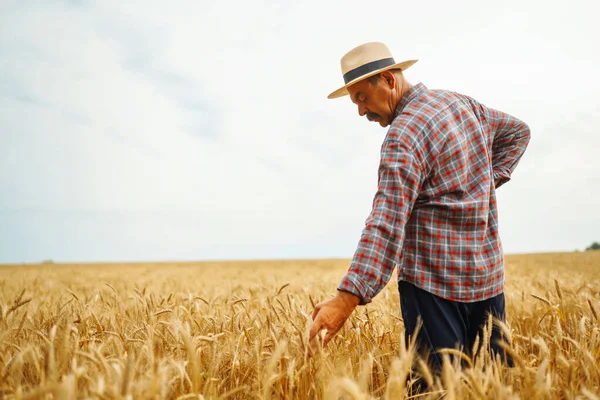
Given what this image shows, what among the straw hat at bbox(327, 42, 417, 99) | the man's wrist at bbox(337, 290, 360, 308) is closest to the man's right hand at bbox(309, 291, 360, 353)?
the man's wrist at bbox(337, 290, 360, 308)

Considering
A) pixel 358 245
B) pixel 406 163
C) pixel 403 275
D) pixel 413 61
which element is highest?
pixel 413 61

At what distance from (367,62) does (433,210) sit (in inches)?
37.4

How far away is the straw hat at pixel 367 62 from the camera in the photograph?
2490 mm

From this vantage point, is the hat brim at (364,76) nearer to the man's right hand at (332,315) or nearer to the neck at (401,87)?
the neck at (401,87)

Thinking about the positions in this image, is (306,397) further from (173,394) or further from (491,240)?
(491,240)

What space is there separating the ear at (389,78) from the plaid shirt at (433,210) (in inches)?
4.4

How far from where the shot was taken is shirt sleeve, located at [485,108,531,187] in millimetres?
2838

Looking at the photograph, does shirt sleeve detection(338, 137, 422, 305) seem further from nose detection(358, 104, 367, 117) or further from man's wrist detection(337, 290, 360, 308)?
nose detection(358, 104, 367, 117)

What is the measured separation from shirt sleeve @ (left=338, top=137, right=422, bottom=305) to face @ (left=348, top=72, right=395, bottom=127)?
0.50 m

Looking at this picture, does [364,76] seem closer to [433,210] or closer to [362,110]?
[362,110]

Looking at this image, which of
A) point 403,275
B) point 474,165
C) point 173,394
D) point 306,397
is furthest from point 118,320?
point 474,165

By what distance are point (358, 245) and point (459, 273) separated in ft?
1.87

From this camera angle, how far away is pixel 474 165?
2.42 meters

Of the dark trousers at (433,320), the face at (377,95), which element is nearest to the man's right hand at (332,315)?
the dark trousers at (433,320)
